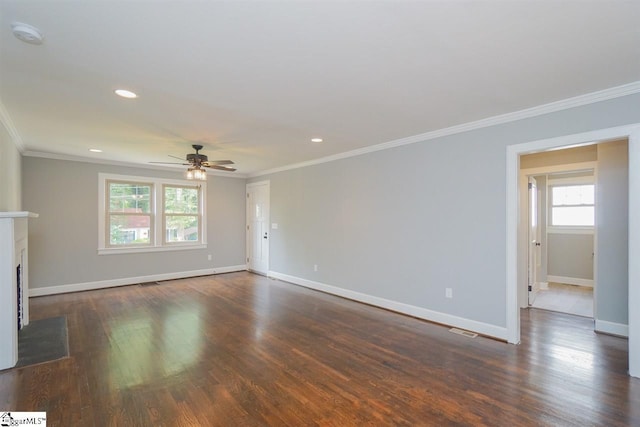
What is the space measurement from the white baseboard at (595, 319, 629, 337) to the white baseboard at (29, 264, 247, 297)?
22.3 ft

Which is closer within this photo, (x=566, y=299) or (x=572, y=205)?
(x=566, y=299)

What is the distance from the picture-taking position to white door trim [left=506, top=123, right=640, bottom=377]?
2.64 metres

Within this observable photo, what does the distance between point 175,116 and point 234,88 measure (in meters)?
1.12

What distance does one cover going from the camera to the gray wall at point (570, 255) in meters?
6.23

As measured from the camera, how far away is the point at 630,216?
2693mm

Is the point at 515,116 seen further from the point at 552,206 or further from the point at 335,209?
the point at 552,206

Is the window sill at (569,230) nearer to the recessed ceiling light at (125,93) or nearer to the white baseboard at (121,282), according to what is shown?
the white baseboard at (121,282)

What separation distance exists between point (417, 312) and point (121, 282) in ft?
18.6

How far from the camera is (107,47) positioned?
79.0 inches

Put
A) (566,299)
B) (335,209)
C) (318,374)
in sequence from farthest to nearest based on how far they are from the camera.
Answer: (335,209) → (566,299) → (318,374)

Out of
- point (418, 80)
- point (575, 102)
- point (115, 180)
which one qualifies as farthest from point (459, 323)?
point (115, 180)

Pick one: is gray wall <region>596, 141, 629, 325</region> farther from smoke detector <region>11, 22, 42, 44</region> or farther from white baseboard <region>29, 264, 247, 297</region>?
white baseboard <region>29, 264, 247, 297</region>

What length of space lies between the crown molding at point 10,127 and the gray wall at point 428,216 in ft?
13.9

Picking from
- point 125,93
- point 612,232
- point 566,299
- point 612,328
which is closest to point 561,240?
point 566,299
